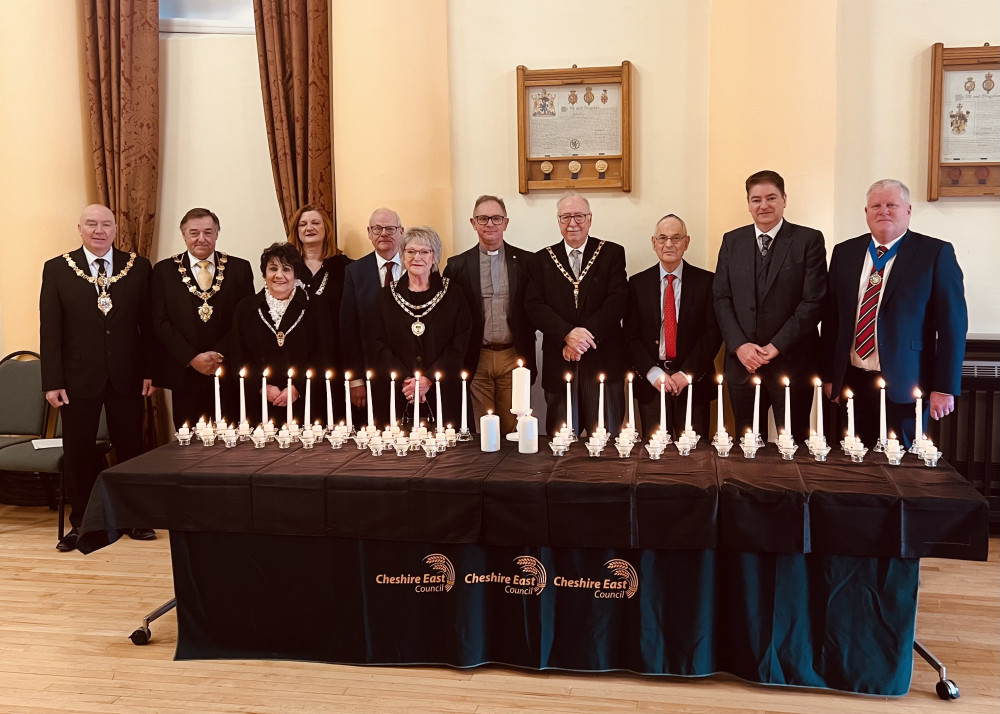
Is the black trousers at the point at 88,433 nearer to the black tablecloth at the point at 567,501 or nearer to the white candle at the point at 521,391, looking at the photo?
the black tablecloth at the point at 567,501

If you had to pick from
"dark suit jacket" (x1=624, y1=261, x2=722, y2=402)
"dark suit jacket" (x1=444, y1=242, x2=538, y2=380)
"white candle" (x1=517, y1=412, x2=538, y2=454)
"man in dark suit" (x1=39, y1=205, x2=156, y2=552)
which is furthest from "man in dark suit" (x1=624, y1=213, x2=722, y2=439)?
"man in dark suit" (x1=39, y1=205, x2=156, y2=552)

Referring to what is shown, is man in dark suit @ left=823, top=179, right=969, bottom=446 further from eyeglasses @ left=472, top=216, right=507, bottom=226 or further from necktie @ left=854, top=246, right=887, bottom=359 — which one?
eyeglasses @ left=472, top=216, right=507, bottom=226

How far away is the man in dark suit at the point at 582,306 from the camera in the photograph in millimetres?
4211

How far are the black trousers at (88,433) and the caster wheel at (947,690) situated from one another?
384 centimetres

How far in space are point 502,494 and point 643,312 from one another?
1.74 m

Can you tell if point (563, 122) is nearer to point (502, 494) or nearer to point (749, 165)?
point (749, 165)

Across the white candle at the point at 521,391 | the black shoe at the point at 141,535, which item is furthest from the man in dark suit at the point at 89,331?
the white candle at the point at 521,391

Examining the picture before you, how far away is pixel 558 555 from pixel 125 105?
158 inches

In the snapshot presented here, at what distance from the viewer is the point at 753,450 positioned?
122 inches

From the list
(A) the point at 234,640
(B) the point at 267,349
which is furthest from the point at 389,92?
(A) the point at 234,640

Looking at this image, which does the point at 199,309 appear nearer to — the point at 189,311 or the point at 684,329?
the point at 189,311

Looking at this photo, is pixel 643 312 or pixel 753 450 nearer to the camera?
pixel 753 450

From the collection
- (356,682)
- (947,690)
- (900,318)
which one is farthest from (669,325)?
(356,682)

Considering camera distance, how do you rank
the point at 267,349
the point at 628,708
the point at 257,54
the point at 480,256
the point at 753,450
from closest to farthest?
the point at 628,708 < the point at 753,450 < the point at 267,349 < the point at 480,256 < the point at 257,54
